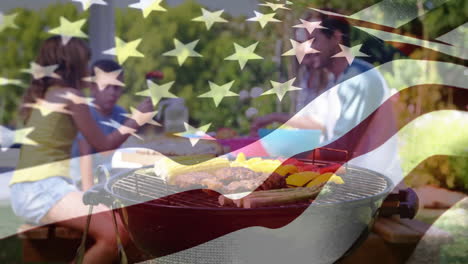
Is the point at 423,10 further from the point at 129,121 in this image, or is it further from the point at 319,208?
the point at 319,208

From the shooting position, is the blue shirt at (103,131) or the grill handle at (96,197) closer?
the grill handle at (96,197)

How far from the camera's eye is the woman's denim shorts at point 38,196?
91.4 inches

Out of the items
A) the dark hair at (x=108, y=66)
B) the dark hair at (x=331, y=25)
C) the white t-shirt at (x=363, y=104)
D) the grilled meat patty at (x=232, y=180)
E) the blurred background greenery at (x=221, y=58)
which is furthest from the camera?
the blurred background greenery at (x=221, y=58)

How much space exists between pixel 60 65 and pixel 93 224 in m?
0.87

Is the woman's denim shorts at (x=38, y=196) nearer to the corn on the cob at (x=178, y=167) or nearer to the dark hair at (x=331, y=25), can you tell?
the corn on the cob at (x=178, y=167)

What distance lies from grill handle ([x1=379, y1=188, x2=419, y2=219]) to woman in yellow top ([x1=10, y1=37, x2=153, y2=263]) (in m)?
1.21

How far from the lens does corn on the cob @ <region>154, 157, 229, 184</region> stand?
1.62 metres

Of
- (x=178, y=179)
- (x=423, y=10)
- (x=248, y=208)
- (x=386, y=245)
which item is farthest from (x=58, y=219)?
(x=423, y=10)

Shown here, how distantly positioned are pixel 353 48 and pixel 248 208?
60.0 inches

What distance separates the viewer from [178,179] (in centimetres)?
159

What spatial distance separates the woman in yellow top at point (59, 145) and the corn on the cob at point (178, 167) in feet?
2.17

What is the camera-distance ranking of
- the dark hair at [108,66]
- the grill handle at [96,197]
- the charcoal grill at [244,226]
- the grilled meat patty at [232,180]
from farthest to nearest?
the dark hair at [108,66], the grill handle at [96,197], the grilled meat patty at [232,180], the charcoal grill at [244,226]

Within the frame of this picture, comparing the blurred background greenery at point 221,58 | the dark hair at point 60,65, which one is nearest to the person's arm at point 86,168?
the dark hair at point 60,65

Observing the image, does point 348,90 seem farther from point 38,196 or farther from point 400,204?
point 38,196
